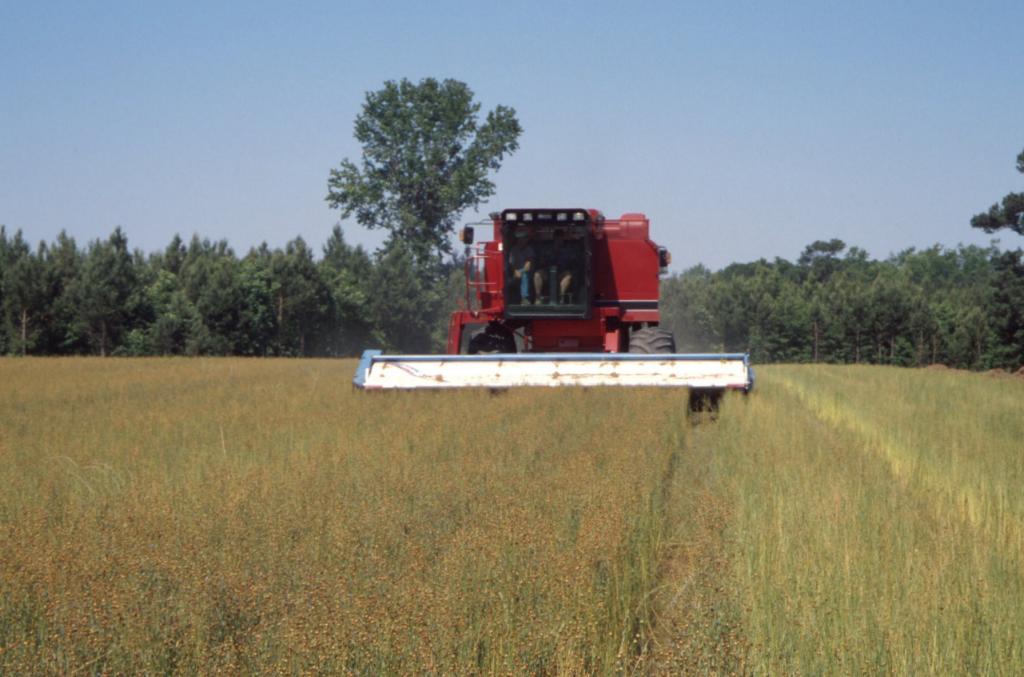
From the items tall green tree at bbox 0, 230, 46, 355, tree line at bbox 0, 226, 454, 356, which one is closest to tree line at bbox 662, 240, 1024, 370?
tree line at bbox 0, 226, 454, 356

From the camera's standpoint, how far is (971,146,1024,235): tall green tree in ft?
142

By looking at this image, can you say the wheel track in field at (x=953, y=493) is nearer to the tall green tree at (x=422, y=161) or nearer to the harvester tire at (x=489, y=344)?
the harvester tire at (x=489, y=344)

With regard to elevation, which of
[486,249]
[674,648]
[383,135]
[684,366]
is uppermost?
[383,135]

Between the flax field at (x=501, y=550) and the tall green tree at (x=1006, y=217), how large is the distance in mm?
37410

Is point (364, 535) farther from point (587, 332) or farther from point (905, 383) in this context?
point (905, 383)

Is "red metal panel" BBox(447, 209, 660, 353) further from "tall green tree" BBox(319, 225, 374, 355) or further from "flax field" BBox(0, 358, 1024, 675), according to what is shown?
"tall green tree" BBox(319, 225, 374, 355)

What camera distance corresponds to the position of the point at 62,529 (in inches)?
184

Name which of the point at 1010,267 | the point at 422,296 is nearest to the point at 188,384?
the point at 1010,267

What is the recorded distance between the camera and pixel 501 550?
4.33 meters

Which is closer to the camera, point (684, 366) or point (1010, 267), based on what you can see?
point (684, 366)

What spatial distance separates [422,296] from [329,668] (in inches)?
2249

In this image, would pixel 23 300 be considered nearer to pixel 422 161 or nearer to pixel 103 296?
pixel 103 296

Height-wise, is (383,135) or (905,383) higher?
(383,135)

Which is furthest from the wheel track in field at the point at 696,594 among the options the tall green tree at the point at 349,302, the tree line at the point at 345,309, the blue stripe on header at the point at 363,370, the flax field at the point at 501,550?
the tall green tree at the point at 349,302
